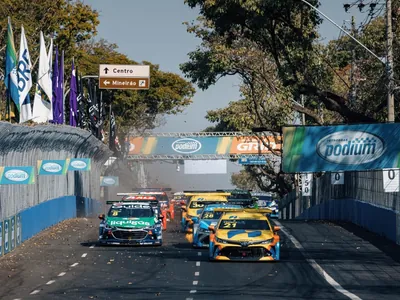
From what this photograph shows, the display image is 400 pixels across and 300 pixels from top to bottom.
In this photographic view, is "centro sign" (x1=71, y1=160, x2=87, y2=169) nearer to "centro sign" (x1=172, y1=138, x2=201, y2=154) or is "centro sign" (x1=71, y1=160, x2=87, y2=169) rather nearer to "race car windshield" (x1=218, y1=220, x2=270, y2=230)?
"race car windshield" (x1=218, y1=220, x2=270, y2=230)

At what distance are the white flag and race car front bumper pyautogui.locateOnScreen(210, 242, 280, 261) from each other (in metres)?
19.1

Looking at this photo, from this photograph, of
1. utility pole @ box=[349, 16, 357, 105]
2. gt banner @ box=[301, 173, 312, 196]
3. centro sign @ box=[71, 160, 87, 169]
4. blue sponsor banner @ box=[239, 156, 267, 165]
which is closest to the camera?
utility pole @ box=[349, 16, 357, 105]

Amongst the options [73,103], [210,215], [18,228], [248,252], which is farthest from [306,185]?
[248,252]

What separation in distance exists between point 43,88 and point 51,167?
9.15m

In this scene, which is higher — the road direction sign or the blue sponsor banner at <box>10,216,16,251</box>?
the road direction sign

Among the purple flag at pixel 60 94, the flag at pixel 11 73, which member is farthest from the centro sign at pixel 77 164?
the purple flag at pixel 60 94

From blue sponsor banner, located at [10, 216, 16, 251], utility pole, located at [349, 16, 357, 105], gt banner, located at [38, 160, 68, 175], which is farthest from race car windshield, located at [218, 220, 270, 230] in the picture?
utility pole, located at [349, 16, 357, 105]

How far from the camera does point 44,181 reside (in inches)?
1640

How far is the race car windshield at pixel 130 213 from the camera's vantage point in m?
32.7

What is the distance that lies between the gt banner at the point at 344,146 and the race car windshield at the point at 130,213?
264 inches

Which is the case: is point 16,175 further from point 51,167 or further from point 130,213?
point 51,167

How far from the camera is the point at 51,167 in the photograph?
36656 millimetres

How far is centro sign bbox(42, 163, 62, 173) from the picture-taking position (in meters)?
36.5

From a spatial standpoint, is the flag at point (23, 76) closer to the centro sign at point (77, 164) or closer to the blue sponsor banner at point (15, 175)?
the centro sign at point (77, 164)
